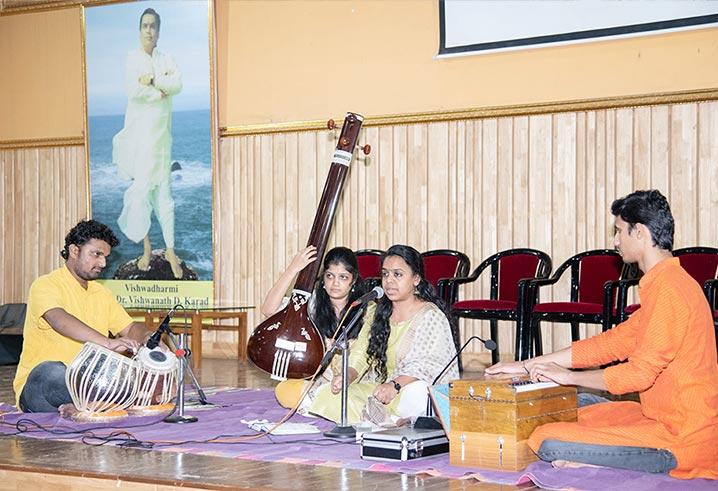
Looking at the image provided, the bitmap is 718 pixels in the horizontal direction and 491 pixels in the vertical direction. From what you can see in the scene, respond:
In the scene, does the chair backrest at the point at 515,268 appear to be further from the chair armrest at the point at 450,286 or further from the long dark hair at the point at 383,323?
the long dark hair at the point at 383,323

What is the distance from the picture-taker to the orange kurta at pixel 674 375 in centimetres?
375

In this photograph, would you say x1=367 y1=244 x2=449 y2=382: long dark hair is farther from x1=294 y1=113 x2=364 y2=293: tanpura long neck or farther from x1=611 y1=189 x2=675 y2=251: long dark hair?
x1=611 y1=189 x2=675 y2=251: long dark hair

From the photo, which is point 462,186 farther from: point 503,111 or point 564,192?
point 564,192

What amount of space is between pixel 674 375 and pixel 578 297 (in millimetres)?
3571

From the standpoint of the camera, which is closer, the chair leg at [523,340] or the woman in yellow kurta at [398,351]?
the woman in yellow kurta at [398,351]

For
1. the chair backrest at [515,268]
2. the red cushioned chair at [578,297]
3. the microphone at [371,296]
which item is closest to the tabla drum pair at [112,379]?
the microphone at [371,296]

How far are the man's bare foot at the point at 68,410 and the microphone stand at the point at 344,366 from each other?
4.83 ft

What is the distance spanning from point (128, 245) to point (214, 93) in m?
1.65

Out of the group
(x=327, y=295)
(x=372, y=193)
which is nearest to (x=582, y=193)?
(x=372, y=193)

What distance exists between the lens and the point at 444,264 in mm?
7875

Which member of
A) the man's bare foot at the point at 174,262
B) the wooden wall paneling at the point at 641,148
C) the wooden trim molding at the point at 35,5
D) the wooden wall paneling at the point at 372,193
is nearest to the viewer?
the wooden wall paneling at the point at 641,148

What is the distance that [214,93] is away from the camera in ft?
30.3

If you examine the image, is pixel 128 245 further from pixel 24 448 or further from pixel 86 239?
pixel 24 448

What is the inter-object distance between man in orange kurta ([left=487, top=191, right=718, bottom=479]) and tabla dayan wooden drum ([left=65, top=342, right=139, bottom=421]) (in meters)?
2.36
